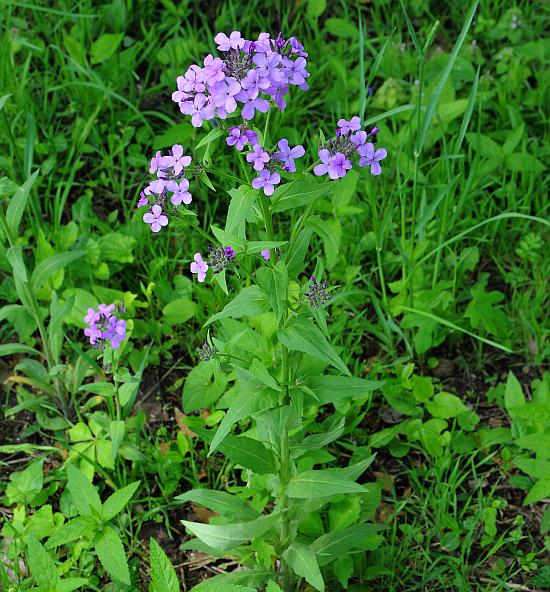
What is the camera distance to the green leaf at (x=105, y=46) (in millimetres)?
3762

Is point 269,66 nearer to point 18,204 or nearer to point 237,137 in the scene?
point 237,137

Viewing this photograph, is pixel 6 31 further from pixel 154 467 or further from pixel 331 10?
pixel 154 467

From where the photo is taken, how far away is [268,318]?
2.66 metres

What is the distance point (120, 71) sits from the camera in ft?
12.4

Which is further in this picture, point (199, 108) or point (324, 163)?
point (324, 163)

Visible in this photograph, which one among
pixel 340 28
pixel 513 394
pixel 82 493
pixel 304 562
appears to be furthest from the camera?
pixel 340 28

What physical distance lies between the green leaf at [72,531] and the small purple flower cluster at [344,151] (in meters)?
1.41

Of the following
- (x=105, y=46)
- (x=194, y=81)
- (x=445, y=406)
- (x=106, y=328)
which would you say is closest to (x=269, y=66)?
(x=194, y=81)

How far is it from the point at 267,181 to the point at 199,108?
0.22 meters

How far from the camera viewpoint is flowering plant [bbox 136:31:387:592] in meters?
1.64

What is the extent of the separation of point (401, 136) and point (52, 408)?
1.87m

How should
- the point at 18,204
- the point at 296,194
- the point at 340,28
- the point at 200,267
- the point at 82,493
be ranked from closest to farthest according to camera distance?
the point at 296,194 → the point at 200,267 → the point at 82,493 → the point at 18,204 → the point at 340,28

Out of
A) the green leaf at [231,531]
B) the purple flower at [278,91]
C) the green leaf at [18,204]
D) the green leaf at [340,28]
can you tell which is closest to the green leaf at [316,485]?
the green leaf at [231,531]

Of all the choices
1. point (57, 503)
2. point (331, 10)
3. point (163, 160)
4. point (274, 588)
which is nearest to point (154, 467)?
point (57, 503)
